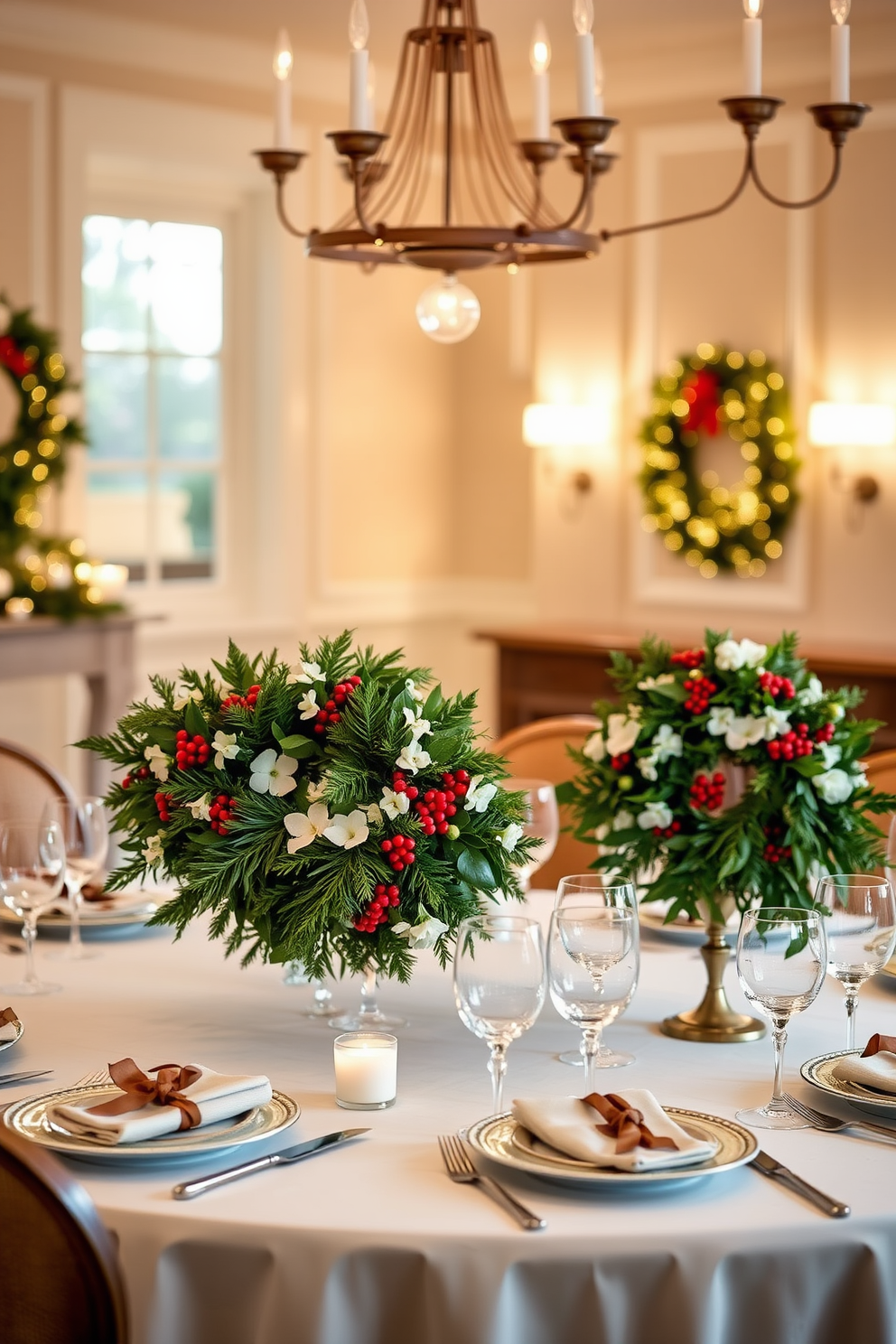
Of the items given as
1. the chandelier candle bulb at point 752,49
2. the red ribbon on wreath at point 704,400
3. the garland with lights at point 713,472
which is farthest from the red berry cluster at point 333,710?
the red ribbon on wreath at point 704,400

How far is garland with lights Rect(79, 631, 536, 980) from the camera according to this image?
5.55 feet

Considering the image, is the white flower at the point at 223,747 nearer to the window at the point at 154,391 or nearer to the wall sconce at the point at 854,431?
the wall sconce at the point at 854,431

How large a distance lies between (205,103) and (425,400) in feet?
4.44

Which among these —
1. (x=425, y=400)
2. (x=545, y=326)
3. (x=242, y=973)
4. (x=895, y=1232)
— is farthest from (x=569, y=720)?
(x=425, y=400)

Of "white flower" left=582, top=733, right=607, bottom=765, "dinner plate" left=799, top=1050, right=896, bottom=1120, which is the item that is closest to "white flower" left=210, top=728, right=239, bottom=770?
"white flower" left=582, top=733, right=607, bottom=765

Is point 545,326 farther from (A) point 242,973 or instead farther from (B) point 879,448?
(A) point 242,973

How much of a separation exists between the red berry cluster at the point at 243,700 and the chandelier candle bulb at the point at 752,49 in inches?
39.0

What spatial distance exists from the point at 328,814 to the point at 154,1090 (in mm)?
337

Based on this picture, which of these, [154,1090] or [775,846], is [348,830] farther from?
[775,846]

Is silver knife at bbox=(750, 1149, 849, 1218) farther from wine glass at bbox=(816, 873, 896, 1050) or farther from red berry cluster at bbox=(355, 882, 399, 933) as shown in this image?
red berry cluster at bbox=(355, 882, 399, 933)

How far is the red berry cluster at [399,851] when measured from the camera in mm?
1686

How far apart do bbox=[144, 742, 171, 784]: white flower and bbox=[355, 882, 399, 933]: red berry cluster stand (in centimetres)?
28

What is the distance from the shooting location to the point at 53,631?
A: 442cm

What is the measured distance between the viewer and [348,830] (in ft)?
5.56
